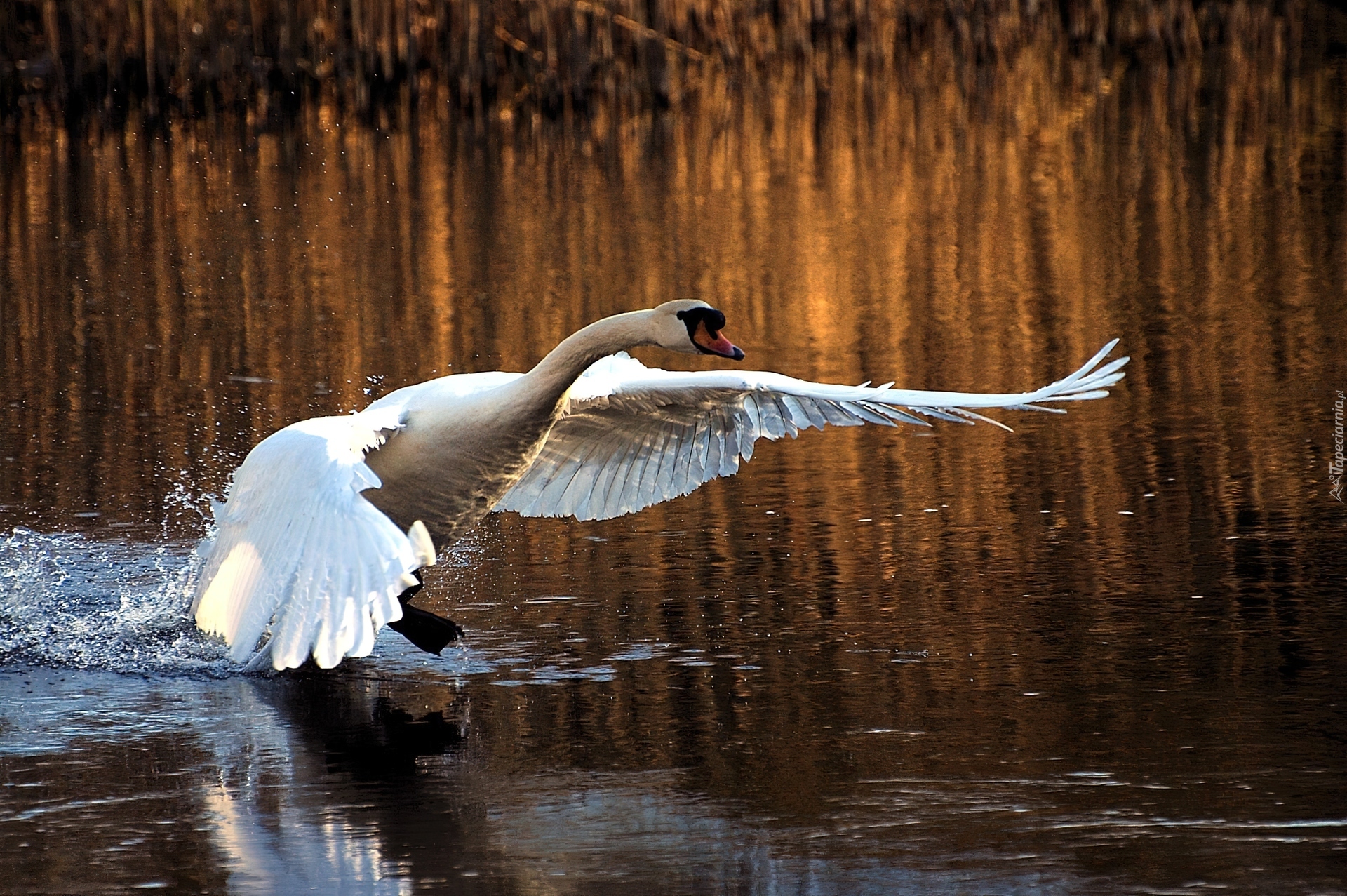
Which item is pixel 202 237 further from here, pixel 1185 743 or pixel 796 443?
pixel 1185 743

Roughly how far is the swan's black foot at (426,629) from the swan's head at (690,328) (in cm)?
108

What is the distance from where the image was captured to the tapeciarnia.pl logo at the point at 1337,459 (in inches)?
323

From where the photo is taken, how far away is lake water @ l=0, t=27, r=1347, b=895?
502 cm

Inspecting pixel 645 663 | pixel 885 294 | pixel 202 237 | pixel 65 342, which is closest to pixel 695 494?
pixel 645 663

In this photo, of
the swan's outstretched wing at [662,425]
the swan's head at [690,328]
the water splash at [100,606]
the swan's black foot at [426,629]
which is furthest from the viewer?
the water splash at [100,606]

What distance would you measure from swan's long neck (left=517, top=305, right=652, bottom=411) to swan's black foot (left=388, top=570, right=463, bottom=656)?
0.72m

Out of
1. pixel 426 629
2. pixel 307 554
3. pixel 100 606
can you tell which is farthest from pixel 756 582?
pixel 100 606

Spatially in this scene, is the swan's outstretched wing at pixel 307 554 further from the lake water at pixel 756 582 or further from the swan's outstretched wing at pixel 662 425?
the swan's outstretched wing at pixel 662 425

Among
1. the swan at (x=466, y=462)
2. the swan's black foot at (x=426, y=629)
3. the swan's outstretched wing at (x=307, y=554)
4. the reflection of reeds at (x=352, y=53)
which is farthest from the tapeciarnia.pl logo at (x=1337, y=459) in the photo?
the reflection of reeds at (x=352, y=53)

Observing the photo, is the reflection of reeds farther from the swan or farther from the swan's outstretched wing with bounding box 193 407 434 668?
the swan's outstretched wing with bounding box 193 407 434 668

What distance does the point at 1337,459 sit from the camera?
341 inches

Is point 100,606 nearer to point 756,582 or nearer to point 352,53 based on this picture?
point 756,582

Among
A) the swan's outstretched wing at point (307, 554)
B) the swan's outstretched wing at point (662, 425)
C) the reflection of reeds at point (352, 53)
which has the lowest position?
the swan's outstretched wing at point (307, 554)

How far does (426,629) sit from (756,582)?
136 cm
